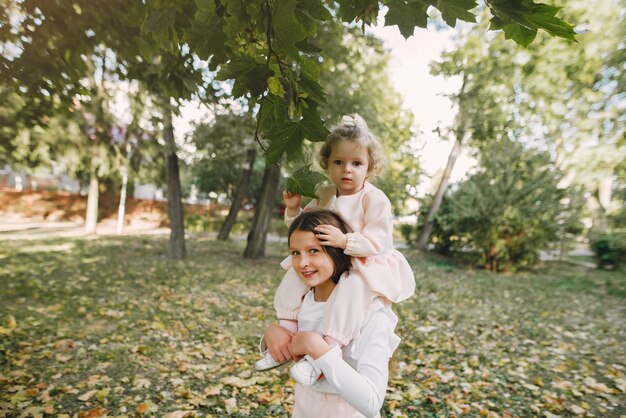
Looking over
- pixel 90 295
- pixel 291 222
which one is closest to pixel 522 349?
pixel 291 222

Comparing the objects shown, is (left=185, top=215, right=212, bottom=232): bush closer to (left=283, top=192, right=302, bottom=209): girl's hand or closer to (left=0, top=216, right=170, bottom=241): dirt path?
(left=0, top=216, right=170, bottom=241): dirt path

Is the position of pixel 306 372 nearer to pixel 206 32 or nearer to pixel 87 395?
pixel 206 32

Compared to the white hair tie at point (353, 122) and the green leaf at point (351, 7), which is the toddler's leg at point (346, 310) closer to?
the white hair tie at point (353, 122)

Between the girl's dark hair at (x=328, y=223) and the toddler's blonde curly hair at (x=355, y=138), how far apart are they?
379 millimetres

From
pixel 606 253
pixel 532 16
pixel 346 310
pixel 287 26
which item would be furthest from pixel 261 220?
pixel 606 253

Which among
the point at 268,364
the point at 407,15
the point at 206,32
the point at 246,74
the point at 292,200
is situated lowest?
the point at 268,364

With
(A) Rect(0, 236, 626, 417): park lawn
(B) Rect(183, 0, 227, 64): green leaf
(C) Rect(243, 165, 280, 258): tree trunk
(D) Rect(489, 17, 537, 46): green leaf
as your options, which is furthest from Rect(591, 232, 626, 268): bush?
(B) Rect(183, 0, 227, 64): green leaf

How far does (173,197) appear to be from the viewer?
11.6 m

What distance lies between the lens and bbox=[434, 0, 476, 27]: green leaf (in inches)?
57.6

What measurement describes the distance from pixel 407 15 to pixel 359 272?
115 cm

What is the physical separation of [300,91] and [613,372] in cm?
611

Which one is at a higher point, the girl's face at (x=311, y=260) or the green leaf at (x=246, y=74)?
the green leaf at (x=246, y=74)

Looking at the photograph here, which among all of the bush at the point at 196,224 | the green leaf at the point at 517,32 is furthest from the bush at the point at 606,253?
the bush at the point at 196,224

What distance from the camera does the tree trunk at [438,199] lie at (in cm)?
1761
